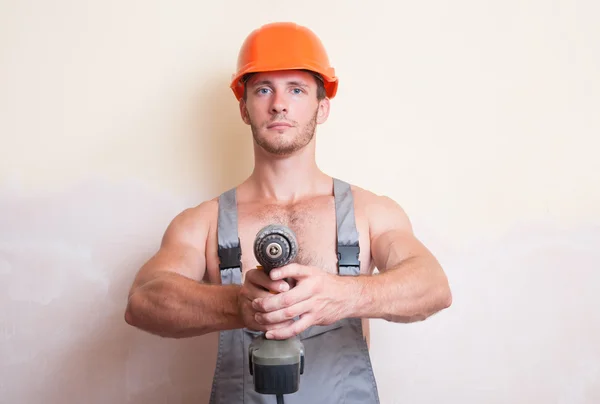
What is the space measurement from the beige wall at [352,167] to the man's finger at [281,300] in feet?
3.60

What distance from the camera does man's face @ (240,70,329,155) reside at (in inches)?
71.7

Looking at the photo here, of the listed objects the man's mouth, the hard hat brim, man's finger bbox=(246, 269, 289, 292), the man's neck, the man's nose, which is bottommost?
man's finger bbox=(246, 269, 289, 292)

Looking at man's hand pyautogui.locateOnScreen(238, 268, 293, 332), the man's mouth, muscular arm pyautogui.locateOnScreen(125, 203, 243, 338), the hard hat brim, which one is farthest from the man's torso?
man's hand pyautogui.locateOnScreen(238, 268, 293, 332)

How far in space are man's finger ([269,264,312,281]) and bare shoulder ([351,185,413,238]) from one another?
67cm

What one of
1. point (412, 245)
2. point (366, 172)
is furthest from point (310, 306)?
point (366, 172)

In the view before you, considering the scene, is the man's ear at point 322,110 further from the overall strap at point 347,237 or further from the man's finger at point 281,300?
the man's finger at point 281,300

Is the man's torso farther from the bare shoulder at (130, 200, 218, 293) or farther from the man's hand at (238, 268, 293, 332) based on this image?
the man's hand at (238, 268, 293, 332)

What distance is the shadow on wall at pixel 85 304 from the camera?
2.15 m

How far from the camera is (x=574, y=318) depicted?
2186mm

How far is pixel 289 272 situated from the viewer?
114cm

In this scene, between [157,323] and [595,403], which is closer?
[157,323]

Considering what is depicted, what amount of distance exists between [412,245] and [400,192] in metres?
0.57

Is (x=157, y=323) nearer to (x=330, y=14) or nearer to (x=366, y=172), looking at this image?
(x=366, y=172)

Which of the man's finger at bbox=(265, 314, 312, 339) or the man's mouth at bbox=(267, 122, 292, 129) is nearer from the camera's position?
the man's finger at bbox=(265, 314, 312, 339)
